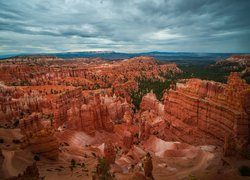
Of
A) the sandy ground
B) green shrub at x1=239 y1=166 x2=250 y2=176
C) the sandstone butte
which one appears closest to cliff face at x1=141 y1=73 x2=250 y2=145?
the sandy ground

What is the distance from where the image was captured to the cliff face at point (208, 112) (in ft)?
113

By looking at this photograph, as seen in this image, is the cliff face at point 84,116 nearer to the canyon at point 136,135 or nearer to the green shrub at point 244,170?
the canyon at point 136,135

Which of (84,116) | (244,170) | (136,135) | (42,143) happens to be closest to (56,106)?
(84,116)

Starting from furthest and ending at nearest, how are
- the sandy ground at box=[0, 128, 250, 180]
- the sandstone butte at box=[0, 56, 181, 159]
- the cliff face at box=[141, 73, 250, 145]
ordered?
the cliff face at box=[141, 73, 250, 145] < the sandstone butte at box=[0, 56, 181, 159] < the sandy ground at box=[0, 128, 250, 180]

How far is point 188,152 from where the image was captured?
37.7m

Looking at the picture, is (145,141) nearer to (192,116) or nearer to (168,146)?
(168,146)

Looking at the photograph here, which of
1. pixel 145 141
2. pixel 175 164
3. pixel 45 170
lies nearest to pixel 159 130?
pixel 145 141

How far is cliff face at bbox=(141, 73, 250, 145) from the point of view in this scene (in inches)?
1357

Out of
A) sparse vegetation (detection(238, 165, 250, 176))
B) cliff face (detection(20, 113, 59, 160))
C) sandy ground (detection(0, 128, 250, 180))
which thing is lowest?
sandy ground (detection(0, 128, 250, 180))

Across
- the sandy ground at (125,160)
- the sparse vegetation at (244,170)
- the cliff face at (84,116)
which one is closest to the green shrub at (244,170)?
the sparse vegetation at (244,170)

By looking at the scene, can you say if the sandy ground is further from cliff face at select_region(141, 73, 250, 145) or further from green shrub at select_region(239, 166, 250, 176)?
cliff face at select_region(141, 73, 250, 145)

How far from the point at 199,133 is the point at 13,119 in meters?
43.6

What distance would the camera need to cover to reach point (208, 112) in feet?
132

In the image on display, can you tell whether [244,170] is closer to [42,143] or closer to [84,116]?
[42,143]
